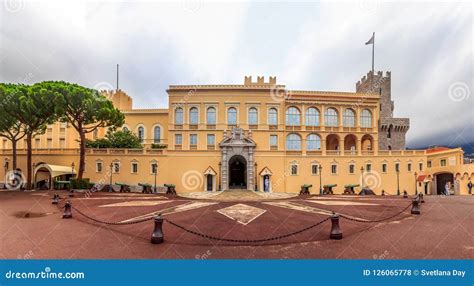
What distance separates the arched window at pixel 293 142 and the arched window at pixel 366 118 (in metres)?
9.54

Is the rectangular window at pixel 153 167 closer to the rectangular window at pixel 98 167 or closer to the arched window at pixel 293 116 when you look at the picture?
the rectangular window at pixel 98 167

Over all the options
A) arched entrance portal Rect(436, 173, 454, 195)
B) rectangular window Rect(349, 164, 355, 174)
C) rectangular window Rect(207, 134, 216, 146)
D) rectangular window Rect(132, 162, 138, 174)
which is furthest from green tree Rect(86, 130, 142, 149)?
arched entrance portal Rect(436, 173, 454, 195)

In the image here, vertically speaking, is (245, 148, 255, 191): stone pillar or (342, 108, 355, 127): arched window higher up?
(342, 108, 355, 127): arched window

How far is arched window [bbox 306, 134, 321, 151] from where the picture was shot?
110 feet

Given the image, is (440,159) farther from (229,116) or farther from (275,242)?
(275,242)

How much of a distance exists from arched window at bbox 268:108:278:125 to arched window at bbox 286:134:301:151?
10.1 feet

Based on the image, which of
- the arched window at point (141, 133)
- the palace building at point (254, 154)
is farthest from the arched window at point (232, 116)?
the arched window at point (141, 133)

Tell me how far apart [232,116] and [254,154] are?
5.62m

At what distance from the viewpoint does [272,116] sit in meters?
32.2

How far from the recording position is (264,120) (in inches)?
1251

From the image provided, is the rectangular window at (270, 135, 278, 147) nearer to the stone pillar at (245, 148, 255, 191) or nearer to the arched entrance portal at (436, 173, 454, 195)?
the stone pillar at (245, 148, 255, 191)

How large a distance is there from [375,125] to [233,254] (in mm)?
33692

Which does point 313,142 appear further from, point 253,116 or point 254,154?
point 253,116

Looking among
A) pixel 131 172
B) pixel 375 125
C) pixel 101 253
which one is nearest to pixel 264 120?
pixel 375 125
